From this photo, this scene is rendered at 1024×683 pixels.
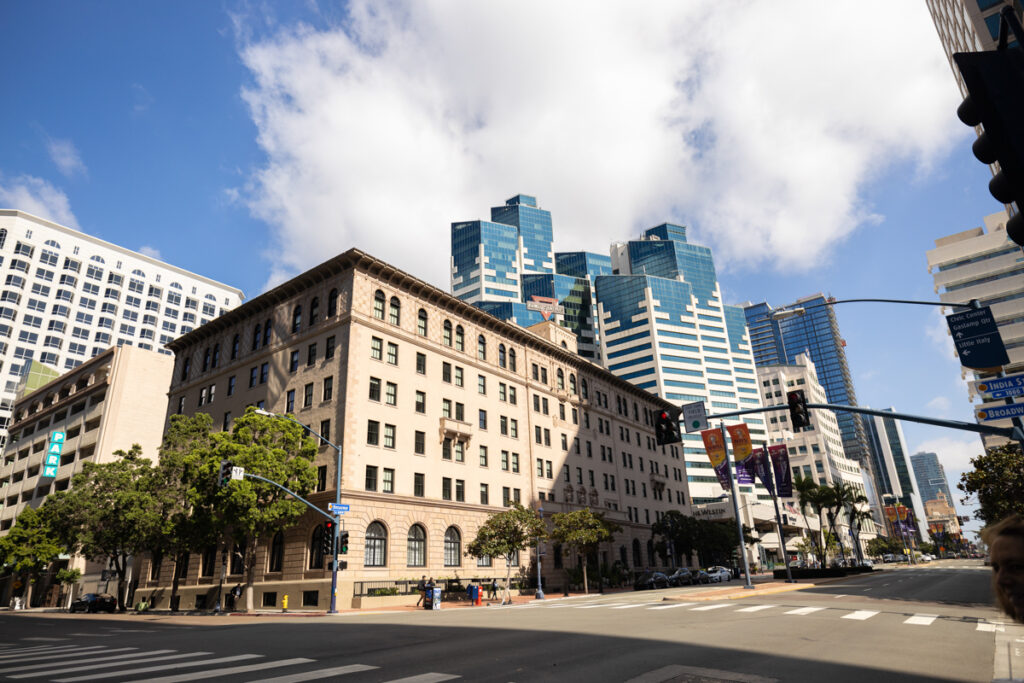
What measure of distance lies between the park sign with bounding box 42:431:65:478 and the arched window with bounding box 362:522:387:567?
59093mm

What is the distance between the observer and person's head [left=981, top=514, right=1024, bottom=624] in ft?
11.7

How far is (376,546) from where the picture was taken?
3906cm

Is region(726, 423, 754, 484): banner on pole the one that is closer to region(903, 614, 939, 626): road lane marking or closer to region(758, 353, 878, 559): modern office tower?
region(903, 614, 939, 626): road lane marking

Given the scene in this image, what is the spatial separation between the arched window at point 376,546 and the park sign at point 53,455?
5909 cm

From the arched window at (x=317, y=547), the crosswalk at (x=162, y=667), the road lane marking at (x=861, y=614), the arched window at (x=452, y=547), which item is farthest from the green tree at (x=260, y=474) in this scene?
the road lane marking at (x=861, y=614)

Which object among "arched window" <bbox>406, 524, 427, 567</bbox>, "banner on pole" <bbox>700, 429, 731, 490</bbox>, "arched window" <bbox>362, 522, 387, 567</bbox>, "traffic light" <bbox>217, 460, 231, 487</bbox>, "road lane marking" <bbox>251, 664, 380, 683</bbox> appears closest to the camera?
"road lane marking" <bbox>251, 664, 380, 683</bbox>

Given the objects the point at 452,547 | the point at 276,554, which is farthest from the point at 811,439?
the point at 276,554

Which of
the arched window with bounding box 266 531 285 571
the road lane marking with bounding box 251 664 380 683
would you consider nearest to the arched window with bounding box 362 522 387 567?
the arched window with bounding box 266 531 285 571

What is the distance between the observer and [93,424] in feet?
237

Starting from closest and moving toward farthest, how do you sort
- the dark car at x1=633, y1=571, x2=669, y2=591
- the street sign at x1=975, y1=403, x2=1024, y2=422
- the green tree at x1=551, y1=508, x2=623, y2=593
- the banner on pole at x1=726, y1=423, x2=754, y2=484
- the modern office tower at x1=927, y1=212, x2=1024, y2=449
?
the street sign at x1=975, y1=403, x2=1024, y2=422 → the banner on pole at x1=726, y1=423, x2=754, y2=484 → the green tree at x1=551, y1=508, x2=623, y2=593 → the dark car at x1=633, y1=571, x2=669, y2=591 → the modern office tower at x1=927, y1=212, x2=1024, y2=449

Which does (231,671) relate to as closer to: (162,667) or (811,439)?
(162,667)

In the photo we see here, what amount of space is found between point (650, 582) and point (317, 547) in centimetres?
3114

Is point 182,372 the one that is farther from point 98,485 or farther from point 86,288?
point 86,288

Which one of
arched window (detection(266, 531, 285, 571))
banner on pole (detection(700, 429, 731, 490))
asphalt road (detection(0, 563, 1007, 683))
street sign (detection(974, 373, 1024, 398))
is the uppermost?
banner on pole (detection(700, 429, 731, 490))
